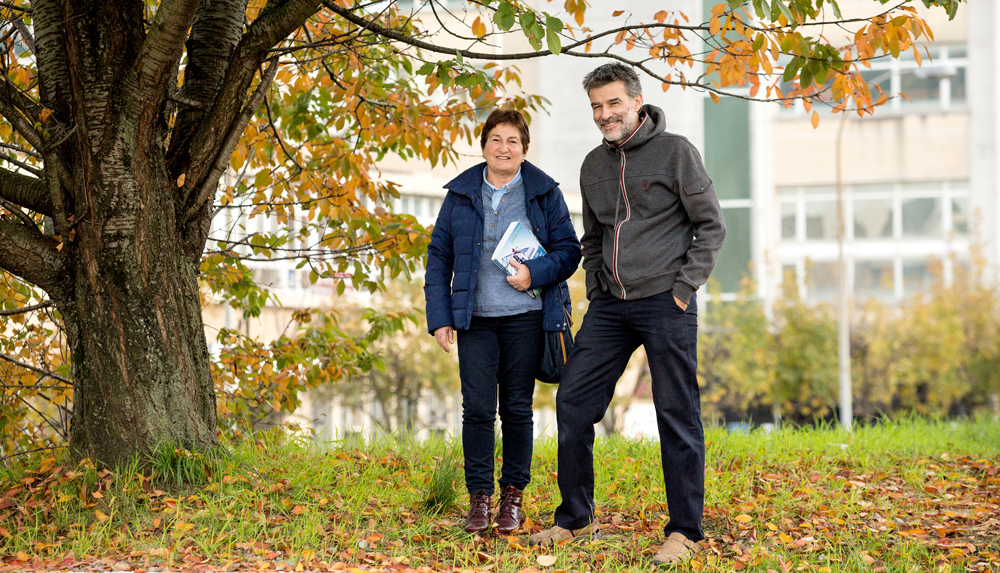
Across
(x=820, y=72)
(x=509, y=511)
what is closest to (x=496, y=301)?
(x=509, y=511)

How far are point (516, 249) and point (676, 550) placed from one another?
5.08 feet

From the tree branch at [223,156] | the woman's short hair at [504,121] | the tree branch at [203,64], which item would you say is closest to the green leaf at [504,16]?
the woman's short hair at [504,121]

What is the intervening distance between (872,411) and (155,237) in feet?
96.3

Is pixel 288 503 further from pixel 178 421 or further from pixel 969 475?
pixel 969 475

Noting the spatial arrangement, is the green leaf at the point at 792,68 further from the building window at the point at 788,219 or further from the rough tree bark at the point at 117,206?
the building window at the point at 788,219

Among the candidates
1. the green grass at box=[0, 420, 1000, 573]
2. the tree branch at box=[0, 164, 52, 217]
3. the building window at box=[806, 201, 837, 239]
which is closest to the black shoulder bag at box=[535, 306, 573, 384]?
the green grass at box=[0, 420, 1000, 573]

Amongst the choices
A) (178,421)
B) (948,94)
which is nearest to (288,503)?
(178,421)

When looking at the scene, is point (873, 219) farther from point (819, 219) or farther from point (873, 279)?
point (873, 279)

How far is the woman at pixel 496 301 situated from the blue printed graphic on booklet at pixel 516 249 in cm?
4

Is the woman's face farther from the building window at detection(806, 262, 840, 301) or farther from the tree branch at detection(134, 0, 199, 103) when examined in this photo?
the building window at detection(806, 262, 840, 301)

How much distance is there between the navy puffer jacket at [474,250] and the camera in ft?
13.9

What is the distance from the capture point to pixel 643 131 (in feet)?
13.3

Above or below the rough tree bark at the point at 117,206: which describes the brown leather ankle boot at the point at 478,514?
below

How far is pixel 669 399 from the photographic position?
13.0ft
